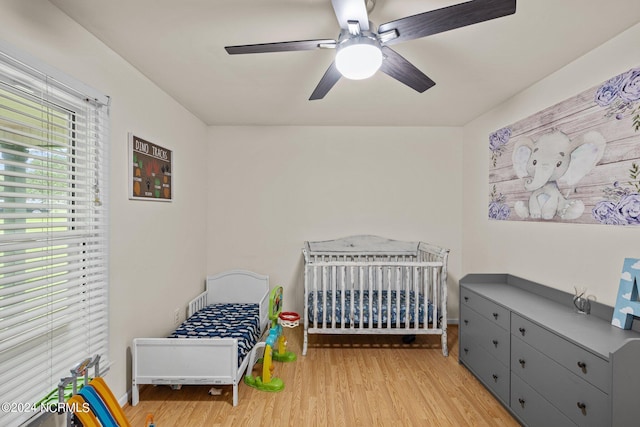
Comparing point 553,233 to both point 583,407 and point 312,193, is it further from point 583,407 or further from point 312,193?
point 312,193

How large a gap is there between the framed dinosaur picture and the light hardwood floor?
59.3 inches

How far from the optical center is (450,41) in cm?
200

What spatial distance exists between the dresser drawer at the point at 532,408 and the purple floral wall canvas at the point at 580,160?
3.65 feet

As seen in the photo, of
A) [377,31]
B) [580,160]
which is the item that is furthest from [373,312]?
[377,31]

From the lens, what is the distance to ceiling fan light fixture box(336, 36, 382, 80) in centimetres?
149

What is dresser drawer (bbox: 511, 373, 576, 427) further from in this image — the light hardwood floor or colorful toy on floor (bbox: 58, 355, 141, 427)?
colorful toy on floor (bbox: 58, 355, 141, 427)

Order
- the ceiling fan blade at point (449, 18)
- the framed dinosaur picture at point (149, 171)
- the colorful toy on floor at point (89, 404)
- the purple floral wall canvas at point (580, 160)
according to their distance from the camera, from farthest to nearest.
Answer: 1. the framed dinosaur picture at point (149, 171)
2. the purple floral wall canvas at point (580, 160)
3. the colorful toy on floor at point (89, 404)
4. the ceiling fan blade at point (449, 18)

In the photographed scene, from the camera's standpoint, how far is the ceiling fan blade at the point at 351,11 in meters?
1.31

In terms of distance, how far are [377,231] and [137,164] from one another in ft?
8.71

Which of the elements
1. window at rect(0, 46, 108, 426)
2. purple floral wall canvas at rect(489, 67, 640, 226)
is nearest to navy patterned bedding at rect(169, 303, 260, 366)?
window at rect(0, 46, 108, 426)

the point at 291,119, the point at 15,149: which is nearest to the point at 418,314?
the point at 291,119

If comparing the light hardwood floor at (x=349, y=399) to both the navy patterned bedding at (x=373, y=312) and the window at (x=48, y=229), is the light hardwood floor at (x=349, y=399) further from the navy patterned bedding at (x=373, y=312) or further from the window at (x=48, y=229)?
the window at (x=48, y=229)

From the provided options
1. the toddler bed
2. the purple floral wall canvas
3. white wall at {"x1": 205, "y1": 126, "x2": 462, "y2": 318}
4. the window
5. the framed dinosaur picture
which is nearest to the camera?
the window

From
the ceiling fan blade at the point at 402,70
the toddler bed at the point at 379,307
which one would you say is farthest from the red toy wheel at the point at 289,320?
the ceiling fan blade at the point at 402,70
